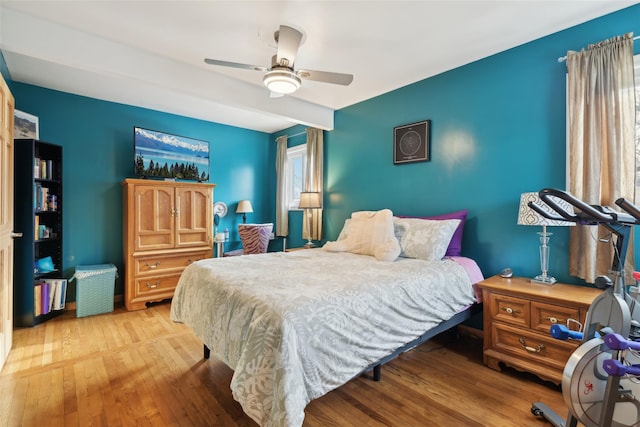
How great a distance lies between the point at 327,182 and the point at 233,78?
6.25 ft

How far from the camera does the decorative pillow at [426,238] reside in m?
2.60

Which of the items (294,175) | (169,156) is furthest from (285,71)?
(294,175)

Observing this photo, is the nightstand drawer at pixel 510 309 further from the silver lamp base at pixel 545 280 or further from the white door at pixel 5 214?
the white door at pixel 5 214

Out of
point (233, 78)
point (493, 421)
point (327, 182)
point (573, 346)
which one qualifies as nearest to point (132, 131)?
point (233, 78)

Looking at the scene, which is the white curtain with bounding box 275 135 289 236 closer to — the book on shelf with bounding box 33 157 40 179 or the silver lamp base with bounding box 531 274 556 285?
the book on shelf with bounding box 33 157 40 179

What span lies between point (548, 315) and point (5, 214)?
399 cm

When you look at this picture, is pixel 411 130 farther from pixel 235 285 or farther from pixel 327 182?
pixel 235 285

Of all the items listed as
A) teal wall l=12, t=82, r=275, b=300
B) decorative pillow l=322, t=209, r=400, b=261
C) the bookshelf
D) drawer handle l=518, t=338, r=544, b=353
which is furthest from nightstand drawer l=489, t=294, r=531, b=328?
teal wall l=12, t=82, r=275, b=300

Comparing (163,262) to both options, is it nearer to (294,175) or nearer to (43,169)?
(43,169)

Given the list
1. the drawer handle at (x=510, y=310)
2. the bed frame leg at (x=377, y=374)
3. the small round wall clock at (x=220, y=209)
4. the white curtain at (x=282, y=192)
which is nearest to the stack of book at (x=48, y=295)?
the small round wall clock at (x=220, y=209)

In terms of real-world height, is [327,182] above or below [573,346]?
above

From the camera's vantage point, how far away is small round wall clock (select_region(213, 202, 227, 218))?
4816mm

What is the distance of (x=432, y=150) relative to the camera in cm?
322

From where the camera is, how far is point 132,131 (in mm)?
3979
